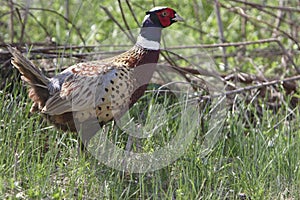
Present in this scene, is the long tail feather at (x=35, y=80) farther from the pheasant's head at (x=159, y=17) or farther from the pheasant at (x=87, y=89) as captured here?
the pheasant's head at (x=159, y=17)

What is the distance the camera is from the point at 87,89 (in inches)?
151

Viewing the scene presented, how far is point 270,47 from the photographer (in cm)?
616

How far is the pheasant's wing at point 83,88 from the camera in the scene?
378 cm

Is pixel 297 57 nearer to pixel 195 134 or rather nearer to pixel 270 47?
pixel 270 47

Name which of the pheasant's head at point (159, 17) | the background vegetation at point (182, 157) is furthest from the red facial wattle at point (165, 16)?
the background vegetation at point (182, 157)

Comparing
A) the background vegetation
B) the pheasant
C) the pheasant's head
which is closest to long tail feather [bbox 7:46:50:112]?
the pheasant

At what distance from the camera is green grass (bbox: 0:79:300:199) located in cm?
341

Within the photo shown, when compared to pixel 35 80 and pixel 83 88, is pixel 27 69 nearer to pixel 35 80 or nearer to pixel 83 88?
pixel 35 80

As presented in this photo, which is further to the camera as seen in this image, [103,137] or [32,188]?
[103,137]

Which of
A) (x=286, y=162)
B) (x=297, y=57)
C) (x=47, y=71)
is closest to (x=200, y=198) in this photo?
(x=286, y=162)

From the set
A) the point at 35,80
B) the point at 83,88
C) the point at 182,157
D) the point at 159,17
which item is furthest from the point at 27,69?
the point at 182,157

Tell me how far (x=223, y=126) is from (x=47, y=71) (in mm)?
1414

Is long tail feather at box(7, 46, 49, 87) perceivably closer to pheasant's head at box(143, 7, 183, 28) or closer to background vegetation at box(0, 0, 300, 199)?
background vegetation at box(0, 0, 300, 199)

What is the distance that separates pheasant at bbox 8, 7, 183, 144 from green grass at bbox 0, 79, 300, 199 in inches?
6.6
